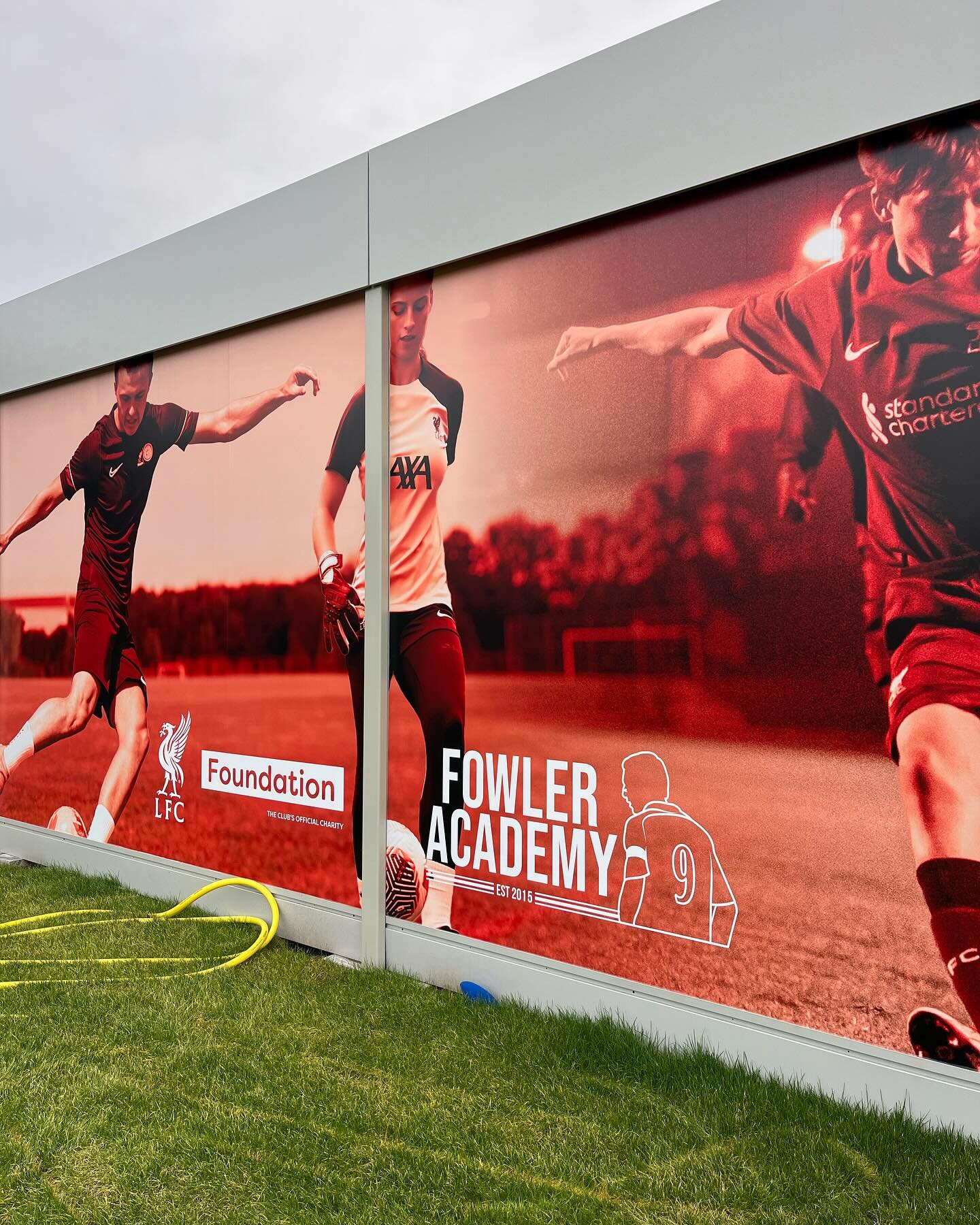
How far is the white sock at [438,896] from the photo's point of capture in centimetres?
414

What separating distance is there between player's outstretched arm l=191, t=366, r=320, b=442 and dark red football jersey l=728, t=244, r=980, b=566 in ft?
8.48

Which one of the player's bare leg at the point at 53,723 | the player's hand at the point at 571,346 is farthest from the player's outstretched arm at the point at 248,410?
the player's bare leg at the point at 53,723

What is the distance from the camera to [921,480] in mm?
2910

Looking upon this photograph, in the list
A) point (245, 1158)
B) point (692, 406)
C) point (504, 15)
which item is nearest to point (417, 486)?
point (692, 406)

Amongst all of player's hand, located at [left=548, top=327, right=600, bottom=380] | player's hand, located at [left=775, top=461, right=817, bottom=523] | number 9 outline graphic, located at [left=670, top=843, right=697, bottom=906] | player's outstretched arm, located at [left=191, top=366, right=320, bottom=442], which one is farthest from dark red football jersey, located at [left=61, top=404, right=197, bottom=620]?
number 9 outline graphic, located at [left=670, top=843, right=697, bottom=906]

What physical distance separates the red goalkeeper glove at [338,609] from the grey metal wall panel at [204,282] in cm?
130

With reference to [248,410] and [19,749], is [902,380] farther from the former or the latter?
[19,749]

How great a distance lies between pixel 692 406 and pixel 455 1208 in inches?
100

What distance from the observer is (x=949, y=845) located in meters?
2.85

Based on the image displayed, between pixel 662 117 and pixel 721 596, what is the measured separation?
171 cm

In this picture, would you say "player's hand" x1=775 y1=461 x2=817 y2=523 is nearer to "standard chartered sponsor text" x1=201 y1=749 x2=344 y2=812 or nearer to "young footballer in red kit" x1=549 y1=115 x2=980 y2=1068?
"young footballer in red kit" x1=549 y1=115 x2=980 y2=1068

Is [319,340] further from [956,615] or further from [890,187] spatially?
[956,615]

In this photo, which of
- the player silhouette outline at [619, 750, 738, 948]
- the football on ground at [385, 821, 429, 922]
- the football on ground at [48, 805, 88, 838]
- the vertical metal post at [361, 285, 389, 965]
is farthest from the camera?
the football on ground at [48, 805, 88, 838]

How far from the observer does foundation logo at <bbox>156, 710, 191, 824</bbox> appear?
217 inches
